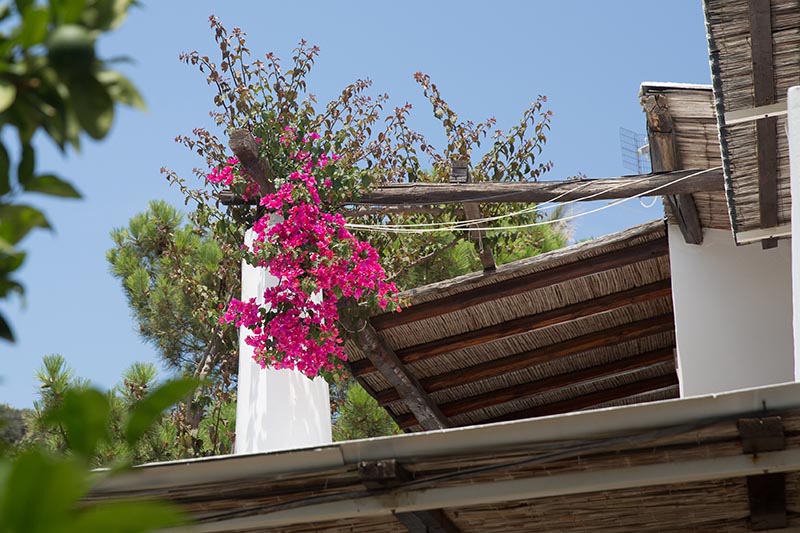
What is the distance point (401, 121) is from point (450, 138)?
1.46 ft

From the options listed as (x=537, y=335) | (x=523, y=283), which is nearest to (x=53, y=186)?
(x=523, y=283)

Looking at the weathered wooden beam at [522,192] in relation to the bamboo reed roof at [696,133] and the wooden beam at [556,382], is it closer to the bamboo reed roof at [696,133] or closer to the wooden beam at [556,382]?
the bamboo reed roof at [696,133]

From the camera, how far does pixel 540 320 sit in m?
5.87

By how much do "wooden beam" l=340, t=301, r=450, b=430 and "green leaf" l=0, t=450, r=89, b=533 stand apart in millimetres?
4700

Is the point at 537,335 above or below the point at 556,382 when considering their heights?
above

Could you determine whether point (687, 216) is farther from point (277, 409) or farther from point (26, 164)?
point (26, 164)

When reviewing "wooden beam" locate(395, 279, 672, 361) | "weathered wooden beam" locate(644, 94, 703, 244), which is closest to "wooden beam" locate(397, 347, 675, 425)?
"wooden beam" locate(395, 279, 672, 361)

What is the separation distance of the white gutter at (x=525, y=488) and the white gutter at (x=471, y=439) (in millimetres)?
131

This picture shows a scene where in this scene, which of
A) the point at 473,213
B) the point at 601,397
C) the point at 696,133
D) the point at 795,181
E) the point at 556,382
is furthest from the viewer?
the point at 601,397

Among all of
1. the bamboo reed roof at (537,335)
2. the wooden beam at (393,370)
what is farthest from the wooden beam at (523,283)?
the wooden beam at (393,370)

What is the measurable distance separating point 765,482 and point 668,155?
2695 millimetres

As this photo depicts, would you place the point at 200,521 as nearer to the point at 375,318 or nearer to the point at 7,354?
the point at 7,354

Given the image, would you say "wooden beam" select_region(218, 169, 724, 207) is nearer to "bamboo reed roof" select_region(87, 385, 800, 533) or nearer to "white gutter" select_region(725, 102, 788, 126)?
"white gutter" select_region(725, 102, 788, 126)

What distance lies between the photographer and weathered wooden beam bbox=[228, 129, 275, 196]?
5.08 metres
